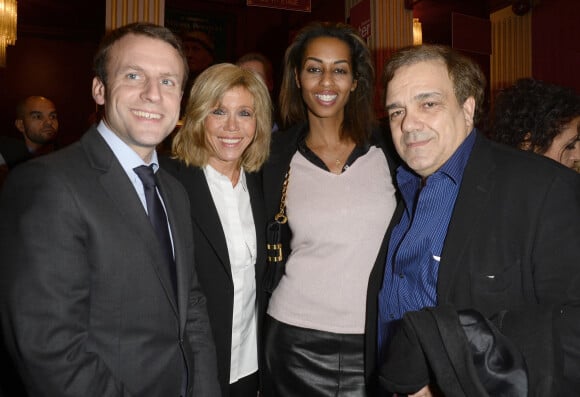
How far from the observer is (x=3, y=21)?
20.9 ft

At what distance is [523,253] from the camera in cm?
135

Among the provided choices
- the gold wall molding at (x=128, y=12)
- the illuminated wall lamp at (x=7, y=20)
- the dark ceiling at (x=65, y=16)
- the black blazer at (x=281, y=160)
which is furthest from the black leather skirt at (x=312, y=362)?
the dark ceiling at (x=65, y=16)

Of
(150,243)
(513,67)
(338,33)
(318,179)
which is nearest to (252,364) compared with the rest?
(318,179)

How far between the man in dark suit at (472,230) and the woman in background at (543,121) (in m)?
0.69

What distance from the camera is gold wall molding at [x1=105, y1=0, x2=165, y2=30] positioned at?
5.43m

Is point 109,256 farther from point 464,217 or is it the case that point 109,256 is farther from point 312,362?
point 312,362

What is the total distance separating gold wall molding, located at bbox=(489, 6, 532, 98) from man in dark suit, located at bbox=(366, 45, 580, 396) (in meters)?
7.43

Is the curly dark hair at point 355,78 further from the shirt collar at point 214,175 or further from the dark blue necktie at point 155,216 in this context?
the dark blue necktie at point 155,216

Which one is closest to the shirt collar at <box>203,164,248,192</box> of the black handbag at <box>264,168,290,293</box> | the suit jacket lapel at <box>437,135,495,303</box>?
the black handbag at <box>264,168,290,293</box>

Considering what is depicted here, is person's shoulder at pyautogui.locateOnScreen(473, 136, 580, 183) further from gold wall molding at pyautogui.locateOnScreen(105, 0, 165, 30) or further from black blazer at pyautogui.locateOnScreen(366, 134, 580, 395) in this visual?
gold wall molding at pyautogui.locateOnScreen(105, 0, 165, 30)

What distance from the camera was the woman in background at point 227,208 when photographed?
2.18 meters

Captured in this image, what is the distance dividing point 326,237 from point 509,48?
768cm

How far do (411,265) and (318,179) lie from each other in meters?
0.92

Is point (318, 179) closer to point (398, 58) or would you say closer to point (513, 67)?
point (398, 58)
